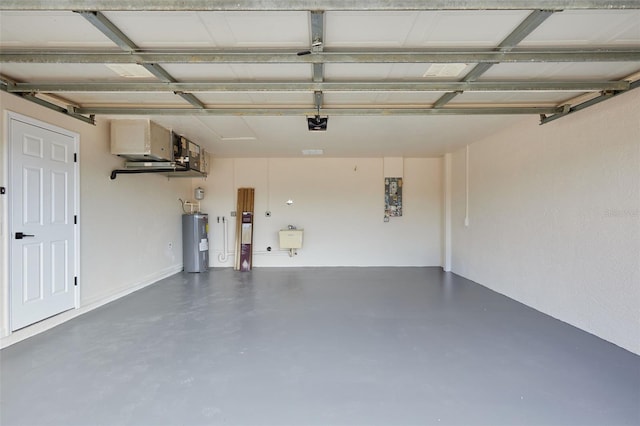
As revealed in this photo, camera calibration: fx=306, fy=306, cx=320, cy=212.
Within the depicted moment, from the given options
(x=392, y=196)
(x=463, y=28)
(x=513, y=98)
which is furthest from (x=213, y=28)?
(x=392, y=196)

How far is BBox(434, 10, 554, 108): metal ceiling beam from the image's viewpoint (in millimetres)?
1855

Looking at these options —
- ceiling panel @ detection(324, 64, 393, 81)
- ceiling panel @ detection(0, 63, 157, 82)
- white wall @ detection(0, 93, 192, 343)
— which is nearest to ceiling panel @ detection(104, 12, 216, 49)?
ceiling panel @ detection(0, 63, 157, 82)

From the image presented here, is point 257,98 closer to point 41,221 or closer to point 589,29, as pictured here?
point 41,221

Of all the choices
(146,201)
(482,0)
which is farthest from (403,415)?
(146,201)

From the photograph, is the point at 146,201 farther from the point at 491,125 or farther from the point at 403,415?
the point at 491,125

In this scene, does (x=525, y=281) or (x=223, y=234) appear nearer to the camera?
(x=525, y=281)

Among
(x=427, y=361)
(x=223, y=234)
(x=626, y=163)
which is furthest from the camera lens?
(x=223, y=234)

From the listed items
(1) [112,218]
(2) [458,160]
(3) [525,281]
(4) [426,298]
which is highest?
(2) [458,160]

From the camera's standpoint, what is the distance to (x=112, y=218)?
4.27m

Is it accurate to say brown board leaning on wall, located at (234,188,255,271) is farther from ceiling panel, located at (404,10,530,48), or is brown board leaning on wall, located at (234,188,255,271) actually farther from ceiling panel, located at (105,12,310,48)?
ceiling panel, located at (404,10,530,48)

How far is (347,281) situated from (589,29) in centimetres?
446

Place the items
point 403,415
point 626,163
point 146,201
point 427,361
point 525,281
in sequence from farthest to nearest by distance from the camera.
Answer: point 146,201
point 525,281
point 626,163
point 427,361
point 403,415

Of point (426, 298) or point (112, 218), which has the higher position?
point (112, 218)

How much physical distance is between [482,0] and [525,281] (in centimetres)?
374
